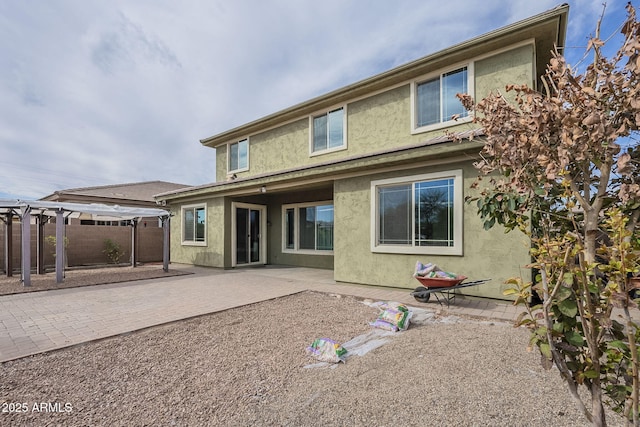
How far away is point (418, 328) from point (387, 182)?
14.0ft

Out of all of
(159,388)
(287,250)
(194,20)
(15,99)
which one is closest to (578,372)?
(159,388)

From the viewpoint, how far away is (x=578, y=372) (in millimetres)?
1695

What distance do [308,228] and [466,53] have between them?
855 centimetres

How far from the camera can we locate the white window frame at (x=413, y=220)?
7113mm

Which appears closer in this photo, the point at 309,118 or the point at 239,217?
the point at 309,118

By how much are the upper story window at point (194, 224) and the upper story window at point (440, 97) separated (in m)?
10.1

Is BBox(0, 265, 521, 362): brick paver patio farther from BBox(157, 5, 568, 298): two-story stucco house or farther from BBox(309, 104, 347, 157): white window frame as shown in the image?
BBox(309, 104, 347, 157): white window frame

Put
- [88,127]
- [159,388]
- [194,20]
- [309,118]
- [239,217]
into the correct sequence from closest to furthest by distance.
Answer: [159,388]
[194,20]
[309,118]
[239,217]
[88,127]

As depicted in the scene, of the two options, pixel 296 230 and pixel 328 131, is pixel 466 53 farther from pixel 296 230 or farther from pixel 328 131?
pixel 296 230

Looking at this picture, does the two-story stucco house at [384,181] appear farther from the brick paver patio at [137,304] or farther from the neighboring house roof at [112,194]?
the neighboring house roof at [112,194]

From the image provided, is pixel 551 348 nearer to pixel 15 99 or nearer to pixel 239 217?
pixel 239 217

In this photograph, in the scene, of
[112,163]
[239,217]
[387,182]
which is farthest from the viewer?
[112,163]

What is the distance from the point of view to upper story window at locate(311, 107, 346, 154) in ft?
36.8

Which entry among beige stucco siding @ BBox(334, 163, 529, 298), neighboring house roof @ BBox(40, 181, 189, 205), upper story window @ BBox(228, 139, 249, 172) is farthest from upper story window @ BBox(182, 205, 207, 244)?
beige stucco siding @ BBox(334, 163, 529, 298)
